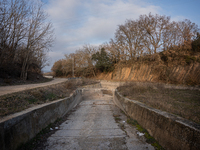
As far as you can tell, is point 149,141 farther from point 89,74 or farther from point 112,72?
point 89,74

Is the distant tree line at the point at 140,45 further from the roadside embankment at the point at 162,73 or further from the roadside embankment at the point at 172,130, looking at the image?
the roadside embankment at the point at 172,130

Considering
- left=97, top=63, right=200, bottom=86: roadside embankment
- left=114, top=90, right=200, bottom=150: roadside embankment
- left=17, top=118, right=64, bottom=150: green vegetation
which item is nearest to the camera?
left=114, top=90, right=200, bottom=150: roadside embankment

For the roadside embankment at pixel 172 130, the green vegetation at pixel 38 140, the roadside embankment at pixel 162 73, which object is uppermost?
the roadside embankment at pixel 162 73

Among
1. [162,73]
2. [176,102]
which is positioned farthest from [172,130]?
[162,73]

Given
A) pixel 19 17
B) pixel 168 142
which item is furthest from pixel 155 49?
pixel 168 142

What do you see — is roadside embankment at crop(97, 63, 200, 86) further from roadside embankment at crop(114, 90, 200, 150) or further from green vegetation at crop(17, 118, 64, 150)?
green vegetation at crop(17, 118, 64, 150)

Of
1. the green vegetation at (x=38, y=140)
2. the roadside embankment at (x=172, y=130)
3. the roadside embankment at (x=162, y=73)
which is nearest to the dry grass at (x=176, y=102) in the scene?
the roadside embankment at (x=172, y=130)

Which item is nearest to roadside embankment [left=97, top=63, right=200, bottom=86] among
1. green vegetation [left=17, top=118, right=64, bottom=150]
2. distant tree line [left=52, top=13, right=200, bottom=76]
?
distant tree line [left=52, top=13, right=200, bottom=76]

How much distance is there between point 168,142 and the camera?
3.09m

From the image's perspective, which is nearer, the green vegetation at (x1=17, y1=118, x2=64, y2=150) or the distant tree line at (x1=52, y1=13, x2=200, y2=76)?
the green vegetation at (x1=17, y1=118, x2=64, y2=150)

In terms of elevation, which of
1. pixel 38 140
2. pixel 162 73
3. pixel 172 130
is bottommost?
pixel 38 140

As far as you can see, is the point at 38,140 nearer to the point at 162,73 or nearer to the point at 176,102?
the point at 176,102

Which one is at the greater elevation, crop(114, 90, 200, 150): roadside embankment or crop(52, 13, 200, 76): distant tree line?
crop(52, 13, 200, 76): distant tree line

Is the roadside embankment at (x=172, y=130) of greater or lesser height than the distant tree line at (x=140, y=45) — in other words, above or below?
below
